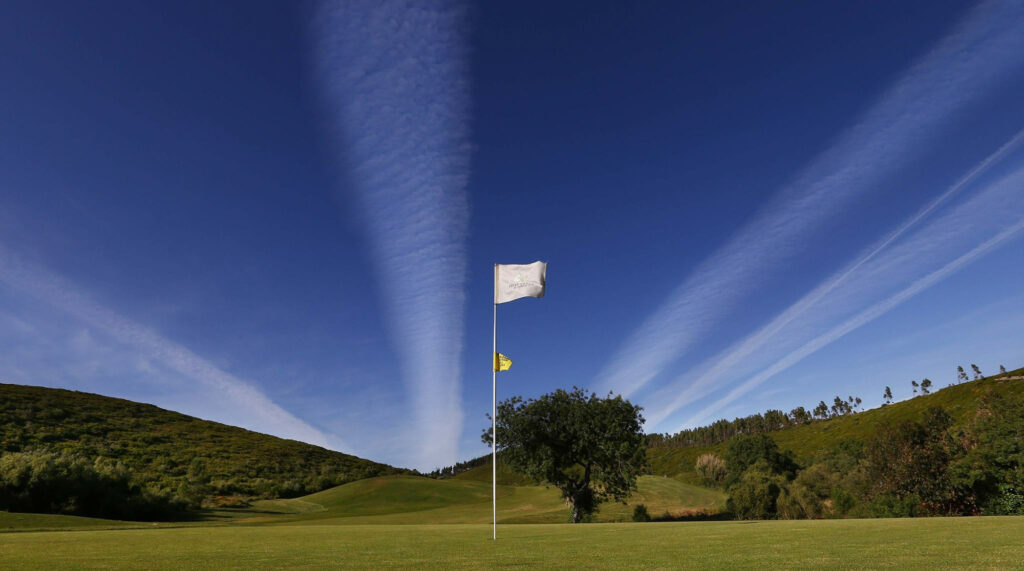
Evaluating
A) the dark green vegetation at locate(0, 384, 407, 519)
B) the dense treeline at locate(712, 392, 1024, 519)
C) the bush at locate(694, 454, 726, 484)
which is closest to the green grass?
the dark green vegetation at locate(0, 384, 407, 519)

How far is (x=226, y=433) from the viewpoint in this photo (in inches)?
4203

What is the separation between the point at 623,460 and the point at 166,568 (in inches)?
1637

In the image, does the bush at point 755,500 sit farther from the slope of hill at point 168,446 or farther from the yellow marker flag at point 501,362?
the slope of hill at point 168,446

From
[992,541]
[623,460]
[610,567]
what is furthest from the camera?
[623,460]

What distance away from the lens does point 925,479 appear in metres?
52.6

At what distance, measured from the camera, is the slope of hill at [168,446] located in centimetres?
7344

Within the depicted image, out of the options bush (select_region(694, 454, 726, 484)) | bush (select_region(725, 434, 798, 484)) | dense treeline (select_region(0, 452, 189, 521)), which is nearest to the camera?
dense treeline (select_region(0, 452, 189, 521))

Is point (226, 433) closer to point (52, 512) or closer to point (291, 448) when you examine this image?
point (291, 448)

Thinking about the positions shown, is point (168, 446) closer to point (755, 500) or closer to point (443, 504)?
point (443, 504)

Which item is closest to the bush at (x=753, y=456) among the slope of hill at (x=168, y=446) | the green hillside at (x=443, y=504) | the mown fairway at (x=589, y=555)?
the green hillside at (x=443, y=504)

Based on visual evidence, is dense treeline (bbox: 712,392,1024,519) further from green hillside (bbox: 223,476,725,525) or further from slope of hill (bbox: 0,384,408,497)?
slope of hill (bbox: 0,384,408,497)

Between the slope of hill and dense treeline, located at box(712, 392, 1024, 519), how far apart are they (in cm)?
6194

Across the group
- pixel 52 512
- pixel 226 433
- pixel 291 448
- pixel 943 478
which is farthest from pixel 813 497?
pixel 226 433

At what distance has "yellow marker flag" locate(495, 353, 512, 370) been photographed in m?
19.6
